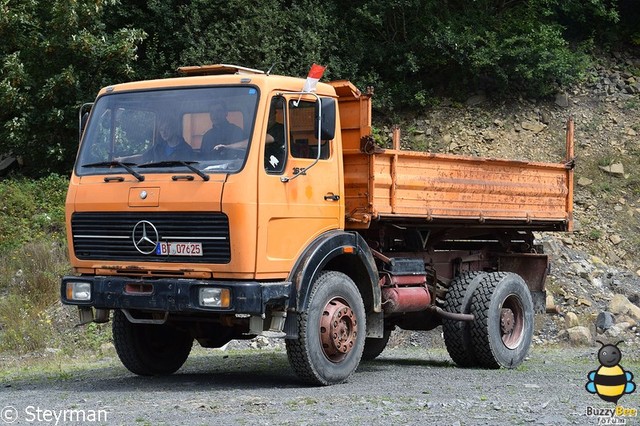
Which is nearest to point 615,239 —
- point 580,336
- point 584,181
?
point 584,181

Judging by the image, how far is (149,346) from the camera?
38.3 ft

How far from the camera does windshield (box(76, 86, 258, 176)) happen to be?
988cm

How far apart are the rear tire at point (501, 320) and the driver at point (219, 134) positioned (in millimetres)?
4346

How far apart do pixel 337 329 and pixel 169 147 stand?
7.92ft

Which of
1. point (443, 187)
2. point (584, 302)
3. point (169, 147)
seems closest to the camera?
point (169, 147)

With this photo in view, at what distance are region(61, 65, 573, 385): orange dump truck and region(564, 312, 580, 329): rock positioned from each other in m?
6.31

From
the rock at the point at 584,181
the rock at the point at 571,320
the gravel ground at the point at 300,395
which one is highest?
the rock at the point at 584,181

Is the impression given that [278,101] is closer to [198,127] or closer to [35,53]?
[198,127]

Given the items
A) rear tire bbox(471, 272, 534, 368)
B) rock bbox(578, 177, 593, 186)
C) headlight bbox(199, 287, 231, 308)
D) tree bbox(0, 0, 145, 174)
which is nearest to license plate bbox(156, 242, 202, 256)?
headlight bbox(199, 287, 231, 308)

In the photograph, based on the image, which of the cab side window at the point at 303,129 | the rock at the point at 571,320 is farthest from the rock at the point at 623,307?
the cab side window at the point at 303,129

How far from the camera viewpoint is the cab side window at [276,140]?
989 centimetres

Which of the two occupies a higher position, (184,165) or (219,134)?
(219,134)

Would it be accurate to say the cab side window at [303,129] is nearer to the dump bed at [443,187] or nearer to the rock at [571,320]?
the dump bed at [443,187]

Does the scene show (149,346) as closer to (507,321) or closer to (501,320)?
(501,320)
